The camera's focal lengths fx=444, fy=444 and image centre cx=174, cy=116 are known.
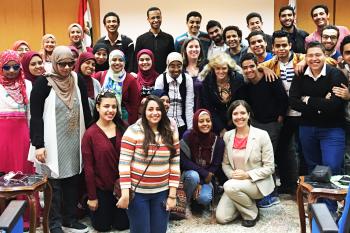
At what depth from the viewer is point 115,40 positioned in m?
5.00

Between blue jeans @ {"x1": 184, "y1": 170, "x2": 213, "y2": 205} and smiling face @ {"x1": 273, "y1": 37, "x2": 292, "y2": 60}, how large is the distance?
131 cm

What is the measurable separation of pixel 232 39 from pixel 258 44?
0.40 meters

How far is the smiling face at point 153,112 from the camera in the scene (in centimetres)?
302

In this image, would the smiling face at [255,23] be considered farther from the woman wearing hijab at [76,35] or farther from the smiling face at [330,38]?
the woman wearing hijab at [76,35]

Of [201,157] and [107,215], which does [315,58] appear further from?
[107,215]

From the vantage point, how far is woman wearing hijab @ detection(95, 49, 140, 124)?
3.93 meters

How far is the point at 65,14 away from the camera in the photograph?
7.46 metres

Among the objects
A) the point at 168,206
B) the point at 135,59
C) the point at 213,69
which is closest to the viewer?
the point at 168,206

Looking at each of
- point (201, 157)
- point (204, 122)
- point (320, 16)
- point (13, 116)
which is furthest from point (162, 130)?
point (320, 16)

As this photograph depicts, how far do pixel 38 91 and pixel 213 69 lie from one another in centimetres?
158

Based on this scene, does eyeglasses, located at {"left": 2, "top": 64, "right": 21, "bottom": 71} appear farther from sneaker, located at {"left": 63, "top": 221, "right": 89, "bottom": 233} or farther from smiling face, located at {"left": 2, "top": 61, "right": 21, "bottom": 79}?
sneaker, located at {"left": 63, "top": 221, "right": 89, "bottom": 233}

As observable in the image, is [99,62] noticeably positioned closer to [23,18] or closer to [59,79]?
[59,79]

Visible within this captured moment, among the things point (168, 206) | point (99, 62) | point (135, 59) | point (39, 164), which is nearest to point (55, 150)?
point (39, 164)

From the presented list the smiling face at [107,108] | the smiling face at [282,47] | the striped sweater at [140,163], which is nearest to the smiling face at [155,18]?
the smiling face at [282,47]
